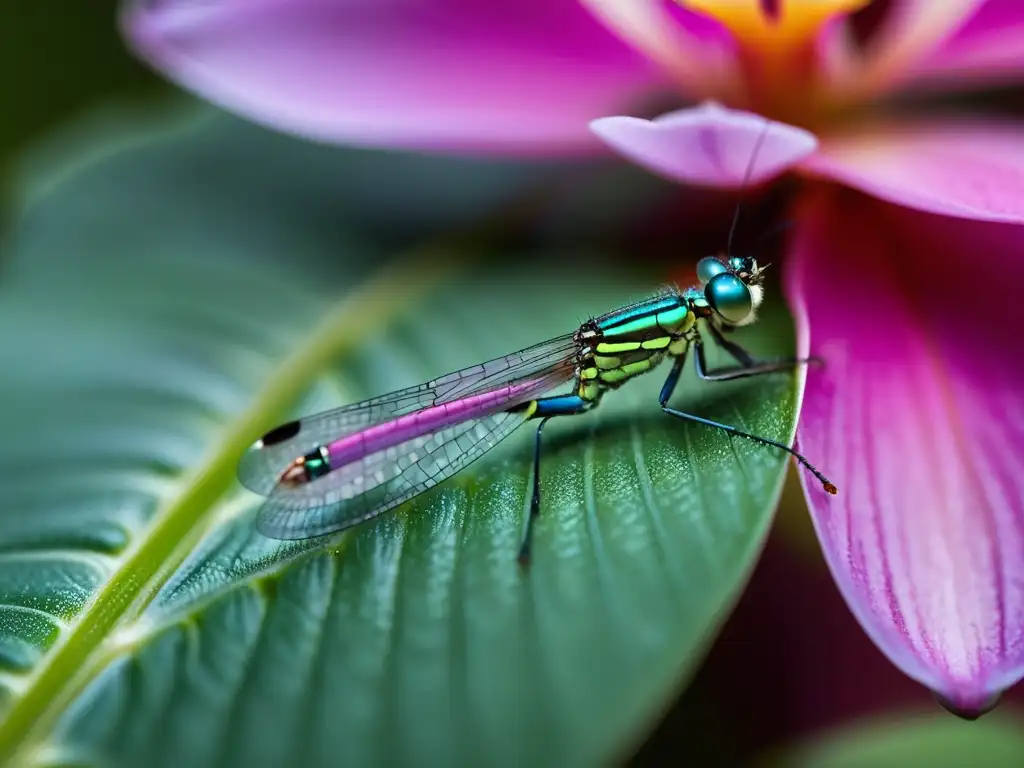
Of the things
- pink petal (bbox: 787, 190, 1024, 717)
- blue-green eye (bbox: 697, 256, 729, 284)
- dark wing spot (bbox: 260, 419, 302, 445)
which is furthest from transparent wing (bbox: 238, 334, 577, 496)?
pink petal (bbox: 787, 190, 1024, 717)

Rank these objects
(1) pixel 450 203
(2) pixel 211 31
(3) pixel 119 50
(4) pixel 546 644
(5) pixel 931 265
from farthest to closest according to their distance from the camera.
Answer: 1. (3) pixel 119 50
2. (1) pixel 450 203
3. (2) pixel 211 31
4. (5) pixel 931 265
5. (4) pixel 546 644

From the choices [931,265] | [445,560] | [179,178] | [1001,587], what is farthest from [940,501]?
[179,178]

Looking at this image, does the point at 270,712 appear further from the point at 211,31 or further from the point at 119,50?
the point at 119,50

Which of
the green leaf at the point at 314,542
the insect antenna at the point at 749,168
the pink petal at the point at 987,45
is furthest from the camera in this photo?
the pink petal at the point at 987,45

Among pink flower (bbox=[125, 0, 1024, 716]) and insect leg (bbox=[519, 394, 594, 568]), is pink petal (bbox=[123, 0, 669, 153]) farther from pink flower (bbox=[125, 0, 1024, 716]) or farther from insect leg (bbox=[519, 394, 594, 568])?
insect leg (bbox=[519, 394, 594, 568])

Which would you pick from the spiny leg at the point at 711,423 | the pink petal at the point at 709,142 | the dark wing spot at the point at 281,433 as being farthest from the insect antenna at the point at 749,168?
the dark wing spot at the point at 281,433

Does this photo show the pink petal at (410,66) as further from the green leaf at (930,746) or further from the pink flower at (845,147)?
the green leaf at (930,746)
